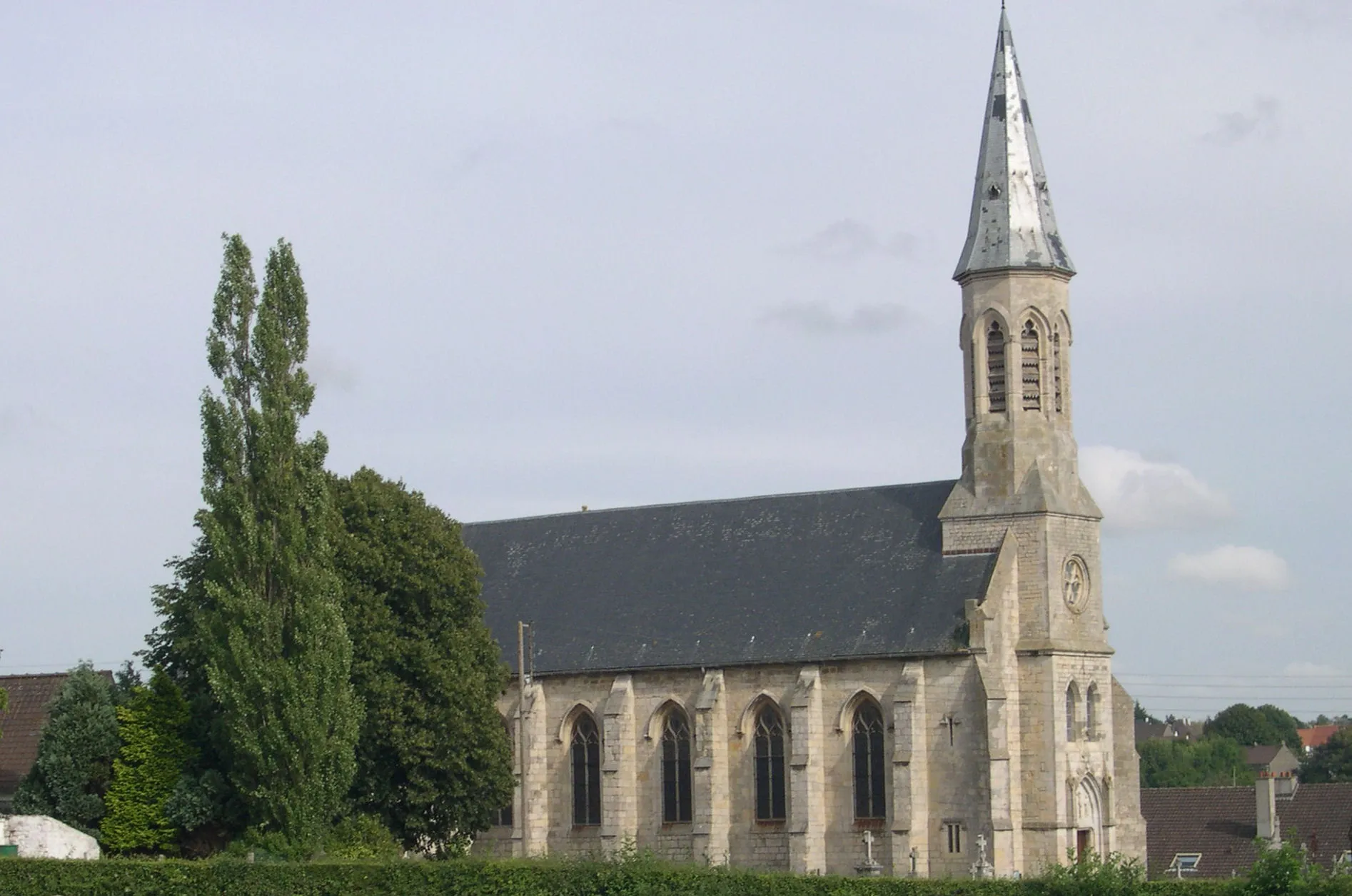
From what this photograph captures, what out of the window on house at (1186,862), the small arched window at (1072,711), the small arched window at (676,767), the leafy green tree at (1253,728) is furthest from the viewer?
the leafy green tree at (1253,728)

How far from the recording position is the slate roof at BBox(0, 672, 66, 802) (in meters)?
59.7

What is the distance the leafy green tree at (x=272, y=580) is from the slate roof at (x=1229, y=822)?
3123 centimetres

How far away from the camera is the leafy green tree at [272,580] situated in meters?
49.8

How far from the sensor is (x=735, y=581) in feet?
199

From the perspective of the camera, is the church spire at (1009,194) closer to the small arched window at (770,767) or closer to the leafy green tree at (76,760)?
the small arched window at (770,767)

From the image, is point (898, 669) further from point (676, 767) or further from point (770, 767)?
point (676, 767)

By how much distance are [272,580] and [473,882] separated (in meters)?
13.0

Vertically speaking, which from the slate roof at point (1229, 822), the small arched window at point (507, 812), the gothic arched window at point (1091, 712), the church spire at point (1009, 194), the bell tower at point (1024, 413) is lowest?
the slate roof at point (1229, 822)

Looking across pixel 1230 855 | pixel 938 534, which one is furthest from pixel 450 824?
pixel 1230 855

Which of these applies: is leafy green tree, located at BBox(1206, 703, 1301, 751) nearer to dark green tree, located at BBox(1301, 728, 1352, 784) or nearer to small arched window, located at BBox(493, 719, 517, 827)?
dark green tree, located at BBox(1301, 728, 1352, 784)

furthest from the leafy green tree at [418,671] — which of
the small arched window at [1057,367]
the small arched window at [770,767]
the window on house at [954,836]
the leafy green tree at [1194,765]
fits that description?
the leafy green tree at [1194,765]

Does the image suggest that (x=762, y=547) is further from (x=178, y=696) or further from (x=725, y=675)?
(x=178, y=696)

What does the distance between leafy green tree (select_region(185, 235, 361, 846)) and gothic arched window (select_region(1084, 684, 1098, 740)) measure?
19.1 meters

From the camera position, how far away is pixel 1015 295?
188 feet
